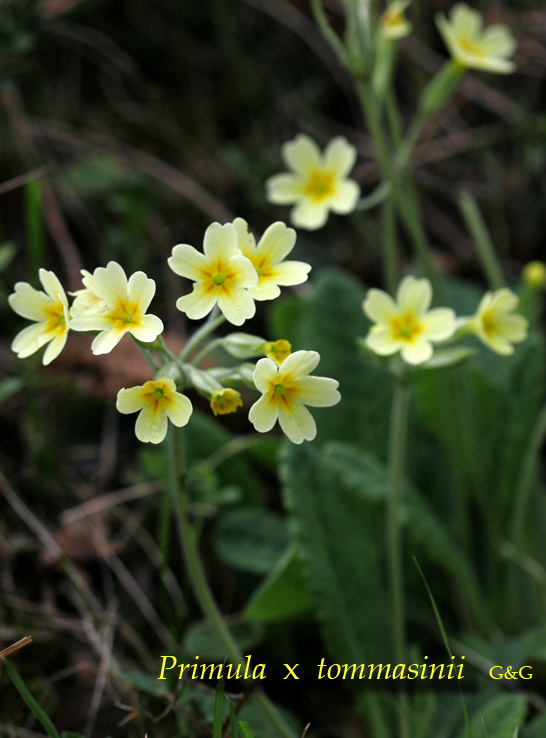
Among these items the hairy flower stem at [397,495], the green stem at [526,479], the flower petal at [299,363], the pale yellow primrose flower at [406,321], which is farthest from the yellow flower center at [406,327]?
the green stem at [526,479]

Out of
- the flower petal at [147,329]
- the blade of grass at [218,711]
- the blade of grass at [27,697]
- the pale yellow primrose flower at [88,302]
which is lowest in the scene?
the blade of grass at [218,711]

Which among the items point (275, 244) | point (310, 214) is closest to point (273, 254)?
point (275, 244)

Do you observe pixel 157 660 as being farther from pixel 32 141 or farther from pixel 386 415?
pixel 32 141

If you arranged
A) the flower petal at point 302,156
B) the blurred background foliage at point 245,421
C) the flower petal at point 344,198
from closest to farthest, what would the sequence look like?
the blurred background foliage at point 245,421
the flower petal at point 344,198
the flower petal at point 302,156

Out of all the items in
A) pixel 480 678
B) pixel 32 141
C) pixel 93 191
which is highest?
pixel 32 141

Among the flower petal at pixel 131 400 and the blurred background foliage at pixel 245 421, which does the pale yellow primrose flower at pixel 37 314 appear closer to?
the flower petal at pixel 131 400

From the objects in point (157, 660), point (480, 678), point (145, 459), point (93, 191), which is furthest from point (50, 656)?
point (93, 191)
